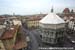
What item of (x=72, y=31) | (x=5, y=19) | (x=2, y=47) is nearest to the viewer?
(x=2, y=47)

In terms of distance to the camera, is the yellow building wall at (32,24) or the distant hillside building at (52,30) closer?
the distant hillside building at (52,30)

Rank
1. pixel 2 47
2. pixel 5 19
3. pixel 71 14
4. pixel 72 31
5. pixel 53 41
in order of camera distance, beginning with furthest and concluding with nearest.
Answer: pixel 71 14
pixel 72 31
pixel 5 19
pixel 53 41
pixel 2 47

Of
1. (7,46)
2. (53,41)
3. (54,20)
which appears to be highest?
(54,20)

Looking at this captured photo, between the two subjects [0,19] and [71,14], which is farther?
[71,14]

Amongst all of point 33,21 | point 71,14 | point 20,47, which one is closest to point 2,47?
point 20,47

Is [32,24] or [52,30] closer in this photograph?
[52,30]

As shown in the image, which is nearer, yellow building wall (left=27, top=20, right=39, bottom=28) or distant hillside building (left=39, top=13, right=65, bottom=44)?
distant hillside building (left=39, top=13, right=65, bottom=44)

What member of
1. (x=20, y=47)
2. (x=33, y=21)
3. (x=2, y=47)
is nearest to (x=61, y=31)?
(x=33, y=21)

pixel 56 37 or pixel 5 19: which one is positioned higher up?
pixel 5 19

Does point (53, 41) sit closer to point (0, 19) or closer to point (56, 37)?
point (56, 37)

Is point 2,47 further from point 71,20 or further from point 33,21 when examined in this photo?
point 71,20
